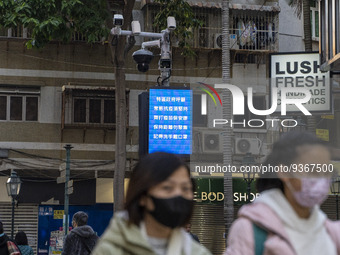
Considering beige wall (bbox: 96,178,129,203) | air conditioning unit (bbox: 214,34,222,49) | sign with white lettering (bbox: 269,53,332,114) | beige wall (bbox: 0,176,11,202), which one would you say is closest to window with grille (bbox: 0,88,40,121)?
beige wall (bbox: 0,176,11,202)

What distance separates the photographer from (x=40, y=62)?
27.4 meters

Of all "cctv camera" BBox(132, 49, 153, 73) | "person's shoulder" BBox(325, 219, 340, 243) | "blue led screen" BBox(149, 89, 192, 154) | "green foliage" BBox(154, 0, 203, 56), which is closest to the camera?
"person's shoulder" BBox(325, 219, 340, 243)

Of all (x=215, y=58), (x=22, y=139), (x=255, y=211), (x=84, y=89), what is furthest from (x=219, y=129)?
(x=255, y=211)

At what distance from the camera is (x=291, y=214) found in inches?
135

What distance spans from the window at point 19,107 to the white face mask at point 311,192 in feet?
79.1

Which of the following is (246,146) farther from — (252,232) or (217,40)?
(252,232)

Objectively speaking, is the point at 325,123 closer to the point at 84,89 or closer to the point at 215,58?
the point at 215,58

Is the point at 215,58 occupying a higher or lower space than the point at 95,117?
higher

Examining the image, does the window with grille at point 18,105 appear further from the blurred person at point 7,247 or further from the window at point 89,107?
the blurred person at point 7,247

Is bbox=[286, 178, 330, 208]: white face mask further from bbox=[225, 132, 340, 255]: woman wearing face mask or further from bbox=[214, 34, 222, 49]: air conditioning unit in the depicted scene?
bbox=[214, 34, 222, 49]: air conditioning unit

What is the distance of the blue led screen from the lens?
16250 mm

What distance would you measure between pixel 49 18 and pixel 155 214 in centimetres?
1857

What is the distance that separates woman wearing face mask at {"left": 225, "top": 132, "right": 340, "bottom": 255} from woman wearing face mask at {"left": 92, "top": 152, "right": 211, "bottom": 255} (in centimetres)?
22

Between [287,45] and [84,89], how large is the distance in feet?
25.6
